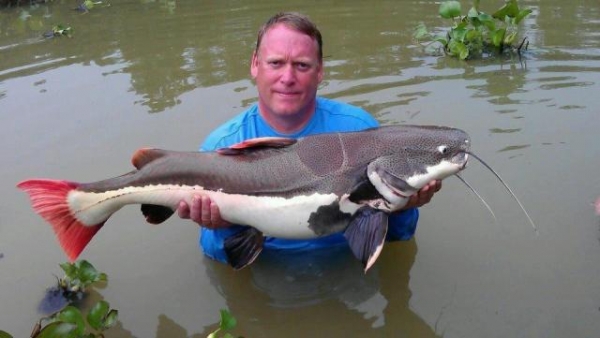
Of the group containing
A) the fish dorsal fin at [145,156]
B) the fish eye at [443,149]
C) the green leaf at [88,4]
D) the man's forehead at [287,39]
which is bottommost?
the fish eye at [443,149]

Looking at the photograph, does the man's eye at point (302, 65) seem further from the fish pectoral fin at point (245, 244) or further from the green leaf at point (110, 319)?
the green leaf at point (110, 319)

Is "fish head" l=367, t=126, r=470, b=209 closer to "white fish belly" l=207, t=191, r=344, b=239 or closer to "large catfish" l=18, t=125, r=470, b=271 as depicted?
"large catfish" l=18, t=125, r=470, b=271

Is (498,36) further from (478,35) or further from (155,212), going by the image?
(155,212)

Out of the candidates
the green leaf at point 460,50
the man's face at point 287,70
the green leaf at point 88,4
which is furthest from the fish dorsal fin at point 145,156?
the green leaf at point 88,4

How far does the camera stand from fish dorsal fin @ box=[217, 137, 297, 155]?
3113mm

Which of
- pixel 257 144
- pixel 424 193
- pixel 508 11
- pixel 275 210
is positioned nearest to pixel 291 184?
pixel 275 210

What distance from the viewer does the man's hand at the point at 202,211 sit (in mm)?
3148

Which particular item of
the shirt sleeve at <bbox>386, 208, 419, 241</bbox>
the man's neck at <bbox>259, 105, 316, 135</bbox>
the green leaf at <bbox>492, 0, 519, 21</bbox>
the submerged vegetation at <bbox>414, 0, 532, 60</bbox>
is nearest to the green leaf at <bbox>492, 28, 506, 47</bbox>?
the submerged vegetation at <bbox>414, 0, 532, 60</bbox>

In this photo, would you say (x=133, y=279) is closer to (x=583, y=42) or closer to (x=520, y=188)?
(x=520, y=188)

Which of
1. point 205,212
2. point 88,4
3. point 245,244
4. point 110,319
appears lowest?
point 110,319

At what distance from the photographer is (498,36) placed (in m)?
7.38

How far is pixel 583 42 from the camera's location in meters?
7.83

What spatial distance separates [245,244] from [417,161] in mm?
1055

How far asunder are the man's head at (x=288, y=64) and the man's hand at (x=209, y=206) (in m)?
0.72
